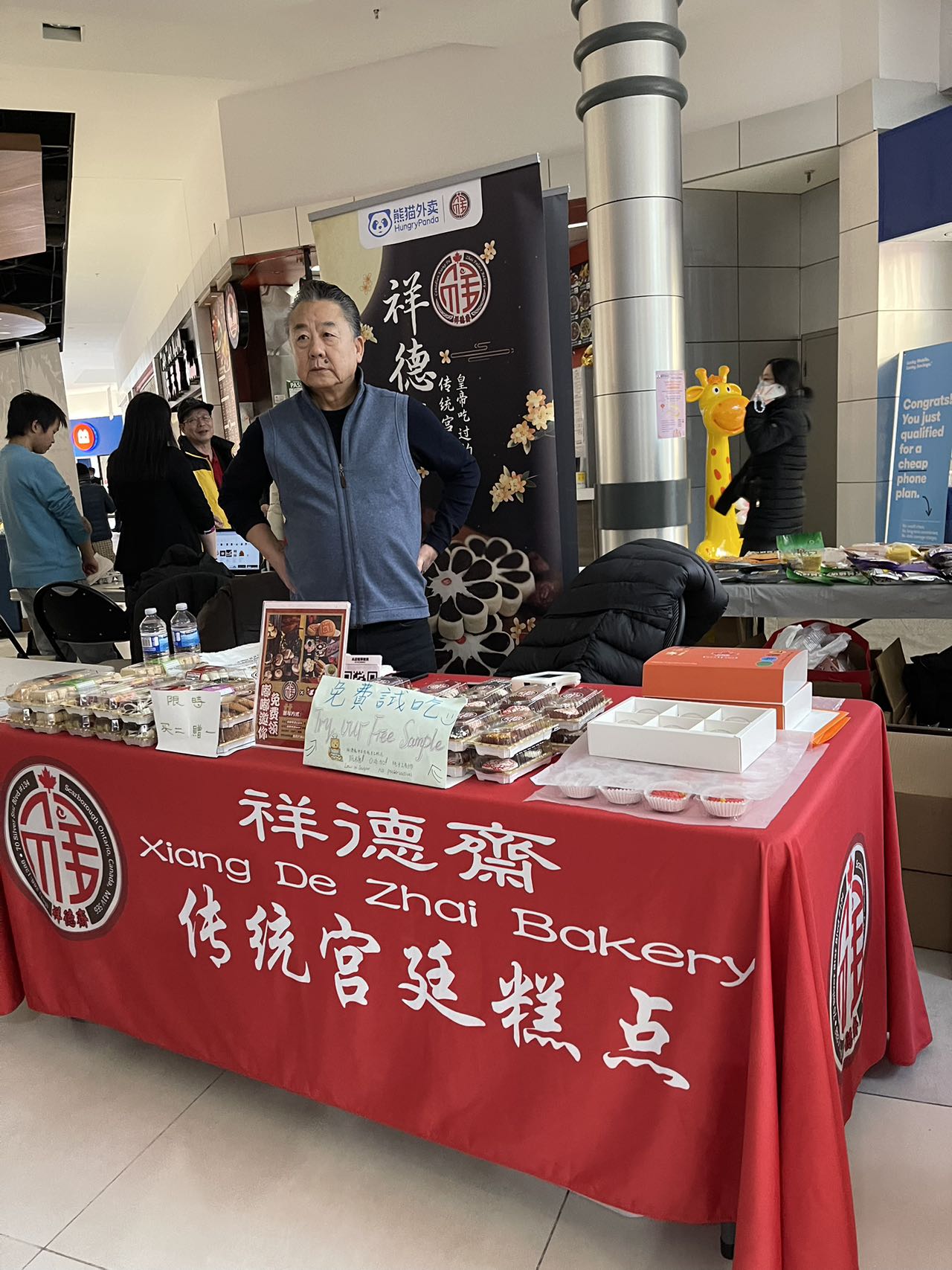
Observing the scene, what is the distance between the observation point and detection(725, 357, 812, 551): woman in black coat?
417 centimetres

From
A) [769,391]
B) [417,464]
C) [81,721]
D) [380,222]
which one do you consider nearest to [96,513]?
[380,222]

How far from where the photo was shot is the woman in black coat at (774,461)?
13.7ft

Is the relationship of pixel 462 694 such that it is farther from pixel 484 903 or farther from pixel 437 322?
pixel 437 322

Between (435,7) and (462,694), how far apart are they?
179 inches

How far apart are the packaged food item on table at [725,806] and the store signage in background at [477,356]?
76.6 inches

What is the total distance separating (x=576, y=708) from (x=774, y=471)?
304 centimetres

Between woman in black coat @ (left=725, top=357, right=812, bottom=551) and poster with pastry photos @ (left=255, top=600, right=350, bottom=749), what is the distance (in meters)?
2.89

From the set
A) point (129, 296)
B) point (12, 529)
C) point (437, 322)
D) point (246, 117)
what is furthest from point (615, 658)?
point (129, 296)

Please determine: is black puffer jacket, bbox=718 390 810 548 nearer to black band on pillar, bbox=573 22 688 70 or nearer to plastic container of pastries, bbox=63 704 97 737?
black band on pillar, bbox=573 22 688 70

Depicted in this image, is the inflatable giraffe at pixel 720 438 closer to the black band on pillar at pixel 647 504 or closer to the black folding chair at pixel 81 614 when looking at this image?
the black band on pillar at pixel 647 504

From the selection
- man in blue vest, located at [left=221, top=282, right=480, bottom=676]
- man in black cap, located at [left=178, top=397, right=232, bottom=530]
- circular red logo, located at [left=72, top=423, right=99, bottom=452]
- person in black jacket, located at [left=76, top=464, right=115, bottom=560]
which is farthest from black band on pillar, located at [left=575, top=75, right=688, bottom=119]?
circular red logo, located at [left=72, top=423, right=99, bottom=452]

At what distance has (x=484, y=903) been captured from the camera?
1380 millimetres

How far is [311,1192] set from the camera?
5.23 feet

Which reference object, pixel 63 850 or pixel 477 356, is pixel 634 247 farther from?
pixel 63 850
